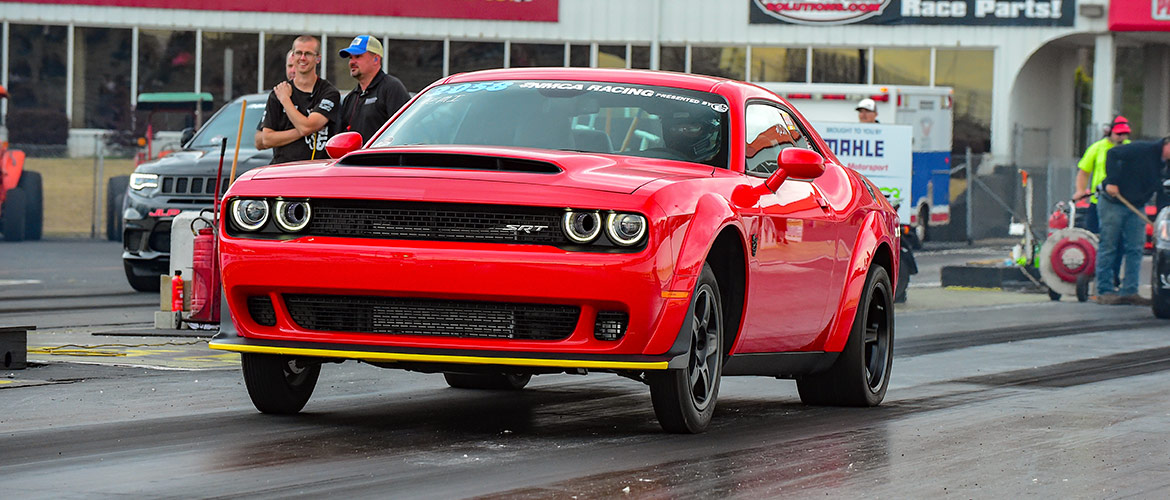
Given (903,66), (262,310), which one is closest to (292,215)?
(262,310)

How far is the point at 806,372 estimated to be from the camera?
8844 millimetres

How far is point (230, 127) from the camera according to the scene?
1709 cm

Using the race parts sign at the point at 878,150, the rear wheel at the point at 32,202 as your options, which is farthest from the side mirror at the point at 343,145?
the rear wheel at the point at 32,202

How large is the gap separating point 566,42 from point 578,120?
33040 millimetres

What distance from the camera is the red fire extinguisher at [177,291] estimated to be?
474 inches

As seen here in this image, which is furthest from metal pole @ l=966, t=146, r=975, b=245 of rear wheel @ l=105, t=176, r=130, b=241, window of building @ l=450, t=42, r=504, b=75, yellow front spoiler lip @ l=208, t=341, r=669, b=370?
yellow front spoiler lip @ l=208, t=341, r=669, b=370

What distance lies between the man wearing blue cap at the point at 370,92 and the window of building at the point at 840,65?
29.9m

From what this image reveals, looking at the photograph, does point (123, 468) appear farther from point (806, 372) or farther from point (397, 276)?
point (806, 372)

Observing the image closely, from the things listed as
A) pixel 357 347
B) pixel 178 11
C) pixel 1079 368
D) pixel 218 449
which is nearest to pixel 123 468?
pixel 218 449

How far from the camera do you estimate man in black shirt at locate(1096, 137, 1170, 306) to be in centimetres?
1897

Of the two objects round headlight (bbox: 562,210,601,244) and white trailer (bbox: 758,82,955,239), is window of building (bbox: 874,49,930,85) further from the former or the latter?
round headlight (bbox: 562,210,601,244)

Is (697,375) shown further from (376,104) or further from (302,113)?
(302,113)

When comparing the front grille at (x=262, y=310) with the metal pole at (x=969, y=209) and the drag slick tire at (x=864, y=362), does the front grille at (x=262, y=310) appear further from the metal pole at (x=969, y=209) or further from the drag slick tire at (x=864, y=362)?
the metal pole at (x=969, y=209)

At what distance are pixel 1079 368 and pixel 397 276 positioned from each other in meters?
6.14
